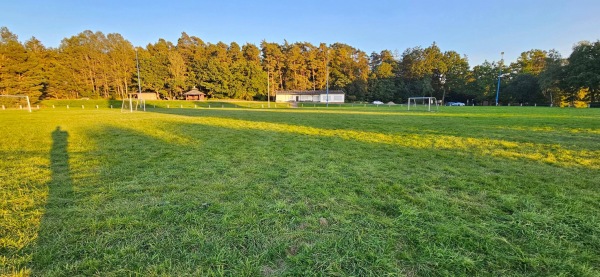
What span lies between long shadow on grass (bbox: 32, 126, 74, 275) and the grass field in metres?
0.02

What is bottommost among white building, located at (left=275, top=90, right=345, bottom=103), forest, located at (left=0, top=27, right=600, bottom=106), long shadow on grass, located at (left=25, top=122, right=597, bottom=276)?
long shadow on grass, located at (left=25, top=122, right=597, bottom=276)

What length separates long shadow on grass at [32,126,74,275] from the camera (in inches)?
89.3

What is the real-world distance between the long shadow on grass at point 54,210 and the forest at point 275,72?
56.4m

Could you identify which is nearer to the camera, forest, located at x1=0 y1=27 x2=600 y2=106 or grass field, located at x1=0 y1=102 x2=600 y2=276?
grass field, located at x1=0 y1=102 x2=600 y2=276

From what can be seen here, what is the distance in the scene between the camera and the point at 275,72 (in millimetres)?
73188

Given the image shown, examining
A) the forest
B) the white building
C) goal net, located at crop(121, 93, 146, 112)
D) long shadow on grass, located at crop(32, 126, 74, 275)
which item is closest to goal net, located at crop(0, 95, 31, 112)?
the forest

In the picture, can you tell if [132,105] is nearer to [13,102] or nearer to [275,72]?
[13,102]

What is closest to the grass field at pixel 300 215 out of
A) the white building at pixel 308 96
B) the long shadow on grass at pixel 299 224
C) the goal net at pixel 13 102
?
the long shadow on grass at pixel 299 224

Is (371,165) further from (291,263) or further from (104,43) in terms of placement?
(104,43)

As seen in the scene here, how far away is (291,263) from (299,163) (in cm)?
360

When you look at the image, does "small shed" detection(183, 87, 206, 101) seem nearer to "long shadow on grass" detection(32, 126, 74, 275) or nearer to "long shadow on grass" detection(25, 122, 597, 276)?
"long shadow on grass" detection(32, 126, 74, 275)

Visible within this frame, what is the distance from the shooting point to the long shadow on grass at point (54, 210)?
7.44 feet

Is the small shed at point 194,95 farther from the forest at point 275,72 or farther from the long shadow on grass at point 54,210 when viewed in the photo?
the long shadow on grass at point 54,210

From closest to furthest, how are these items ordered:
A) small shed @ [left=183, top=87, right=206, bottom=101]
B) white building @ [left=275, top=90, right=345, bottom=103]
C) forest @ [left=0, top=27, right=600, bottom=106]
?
forest @ [left=0, top=27, right=600, bottom=106], small shed @ [left=183, top=87, right=206, bottom=101], white building @ [left=275, top=90, right=345, bottom=103]
